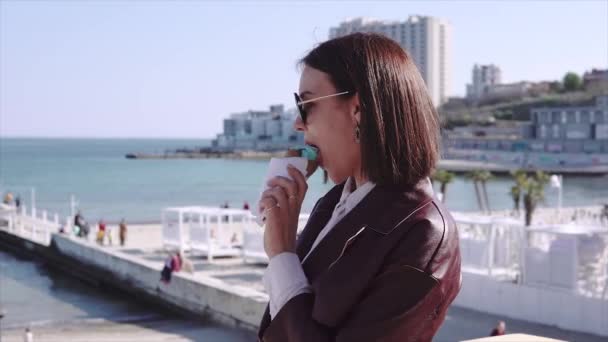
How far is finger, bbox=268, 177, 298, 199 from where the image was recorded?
1.41 metres

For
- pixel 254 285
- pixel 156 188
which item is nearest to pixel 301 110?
pixel 254 285

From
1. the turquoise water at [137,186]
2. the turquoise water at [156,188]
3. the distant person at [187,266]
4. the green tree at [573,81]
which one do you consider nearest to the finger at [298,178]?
the distant person at [187,266]

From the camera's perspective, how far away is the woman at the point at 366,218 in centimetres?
123

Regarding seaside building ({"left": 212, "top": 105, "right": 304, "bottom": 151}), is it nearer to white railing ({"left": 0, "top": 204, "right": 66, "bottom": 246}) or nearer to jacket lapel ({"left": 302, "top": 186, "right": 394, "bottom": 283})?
white railing ({"left": 0, "top": 204, "right": 66, "bottom": 246})

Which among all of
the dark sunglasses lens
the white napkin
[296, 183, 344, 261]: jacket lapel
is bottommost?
[296, 183, 344, 261]: jacket lapel

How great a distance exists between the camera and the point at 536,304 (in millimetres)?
12062

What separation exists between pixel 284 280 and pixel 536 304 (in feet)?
37.5

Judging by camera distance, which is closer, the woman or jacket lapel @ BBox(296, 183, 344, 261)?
the woman

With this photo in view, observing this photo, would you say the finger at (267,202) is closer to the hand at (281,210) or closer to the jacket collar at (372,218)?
the hand at (281,210)

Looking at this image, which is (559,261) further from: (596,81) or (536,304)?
(596,81)

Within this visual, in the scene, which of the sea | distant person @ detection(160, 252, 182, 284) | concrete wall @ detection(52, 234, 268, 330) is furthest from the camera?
the sea

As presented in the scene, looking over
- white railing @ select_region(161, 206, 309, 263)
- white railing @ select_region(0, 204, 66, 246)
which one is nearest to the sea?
white railing @ select_region(0, 204, 66, 246)

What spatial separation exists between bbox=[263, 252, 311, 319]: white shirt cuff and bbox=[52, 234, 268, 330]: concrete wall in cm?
1201

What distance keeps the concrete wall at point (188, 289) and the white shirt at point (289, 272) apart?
12009 mm
